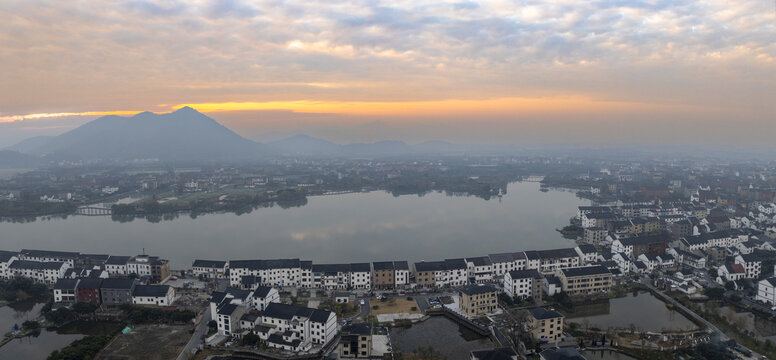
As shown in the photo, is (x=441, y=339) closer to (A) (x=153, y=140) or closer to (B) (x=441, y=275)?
(B) (x=441, y=275)

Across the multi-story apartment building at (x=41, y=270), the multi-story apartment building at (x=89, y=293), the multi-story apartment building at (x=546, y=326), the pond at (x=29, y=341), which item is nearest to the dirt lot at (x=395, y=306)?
the multi-story apartment building at (x=546, y=326)

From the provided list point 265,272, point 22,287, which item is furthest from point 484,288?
point 22,287

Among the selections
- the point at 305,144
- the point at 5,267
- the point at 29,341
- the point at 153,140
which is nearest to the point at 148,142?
the point at 153,140

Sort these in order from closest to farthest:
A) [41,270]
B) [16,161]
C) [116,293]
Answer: [116,293] < [41,270] < [16,161]

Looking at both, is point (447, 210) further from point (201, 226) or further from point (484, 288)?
point (484, 288)

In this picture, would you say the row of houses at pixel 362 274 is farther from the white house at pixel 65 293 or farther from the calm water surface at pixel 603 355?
the calm water surface at pixel 603 355

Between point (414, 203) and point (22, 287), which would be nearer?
point (22, 287)
